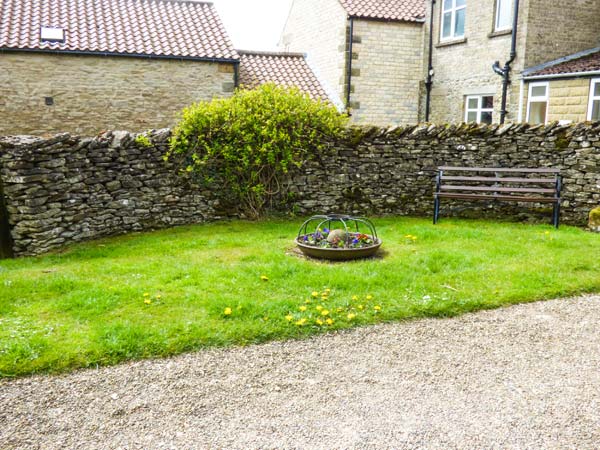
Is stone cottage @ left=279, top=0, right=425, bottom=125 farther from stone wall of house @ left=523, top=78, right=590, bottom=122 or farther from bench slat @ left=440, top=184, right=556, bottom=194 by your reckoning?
bench slat @ left=440, top=184, right=556, bottom=194

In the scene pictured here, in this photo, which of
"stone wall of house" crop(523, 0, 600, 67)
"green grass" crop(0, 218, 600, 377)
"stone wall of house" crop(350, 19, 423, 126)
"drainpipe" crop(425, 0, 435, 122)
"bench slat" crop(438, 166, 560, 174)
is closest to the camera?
"green grass" crop(0, 218, 600, 377)

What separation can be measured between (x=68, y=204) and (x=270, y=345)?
5369mm

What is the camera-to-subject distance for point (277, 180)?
11.1 metres

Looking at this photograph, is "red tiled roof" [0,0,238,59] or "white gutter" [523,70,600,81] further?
"red tiled roof" [0,0,238,59]

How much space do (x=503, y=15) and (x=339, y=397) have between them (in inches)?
623

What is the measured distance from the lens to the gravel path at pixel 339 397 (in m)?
3.61

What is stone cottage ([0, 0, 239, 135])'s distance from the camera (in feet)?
52.1

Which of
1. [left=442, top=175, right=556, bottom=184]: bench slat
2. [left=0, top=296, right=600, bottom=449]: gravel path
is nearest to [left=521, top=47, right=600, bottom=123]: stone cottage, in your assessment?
[left=442, top=175, right=556, bottom=184]: bench slat

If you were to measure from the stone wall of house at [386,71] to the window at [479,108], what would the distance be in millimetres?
2070

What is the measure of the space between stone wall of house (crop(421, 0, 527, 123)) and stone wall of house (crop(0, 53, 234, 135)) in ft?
23.4

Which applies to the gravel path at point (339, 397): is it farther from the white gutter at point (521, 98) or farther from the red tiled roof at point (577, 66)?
the white gutter at point (521, 98)

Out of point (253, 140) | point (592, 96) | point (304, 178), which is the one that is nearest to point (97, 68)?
point (253, 140)

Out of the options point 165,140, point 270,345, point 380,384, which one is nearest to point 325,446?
point 380,384

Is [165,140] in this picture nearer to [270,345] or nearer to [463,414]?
[270,345]
